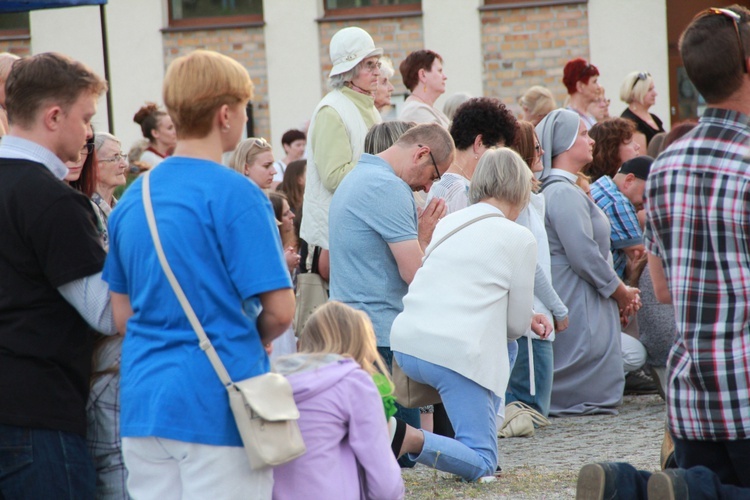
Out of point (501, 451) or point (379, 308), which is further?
point (501, 451)

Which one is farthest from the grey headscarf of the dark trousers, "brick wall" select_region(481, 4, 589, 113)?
"brick wall" select_region(481, 4, 589, 113)

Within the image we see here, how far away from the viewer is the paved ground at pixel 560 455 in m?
5.31

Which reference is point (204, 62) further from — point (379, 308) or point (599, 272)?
point (599, 272)

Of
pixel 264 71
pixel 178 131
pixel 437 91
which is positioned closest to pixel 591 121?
pixel 437 91

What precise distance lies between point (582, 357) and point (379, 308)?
2.36 m

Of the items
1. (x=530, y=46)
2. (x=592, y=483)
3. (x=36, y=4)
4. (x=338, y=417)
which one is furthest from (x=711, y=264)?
(x=530, y=46)

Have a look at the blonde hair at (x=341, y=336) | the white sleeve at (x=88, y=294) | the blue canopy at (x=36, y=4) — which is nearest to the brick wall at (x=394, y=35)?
the blue canopy at (x=36, y=4)

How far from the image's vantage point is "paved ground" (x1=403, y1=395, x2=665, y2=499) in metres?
5.31

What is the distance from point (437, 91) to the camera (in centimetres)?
837

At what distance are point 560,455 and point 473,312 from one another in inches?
55.9

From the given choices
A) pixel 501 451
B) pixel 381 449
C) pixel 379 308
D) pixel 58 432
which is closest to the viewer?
pixel 58 432

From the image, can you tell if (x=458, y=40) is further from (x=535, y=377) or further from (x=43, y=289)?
(x=43, y=289)

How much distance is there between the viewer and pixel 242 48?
591 inches

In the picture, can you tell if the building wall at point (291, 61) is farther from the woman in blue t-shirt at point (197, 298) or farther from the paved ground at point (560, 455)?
the woman in blue t-shirt at point (197, 298)
